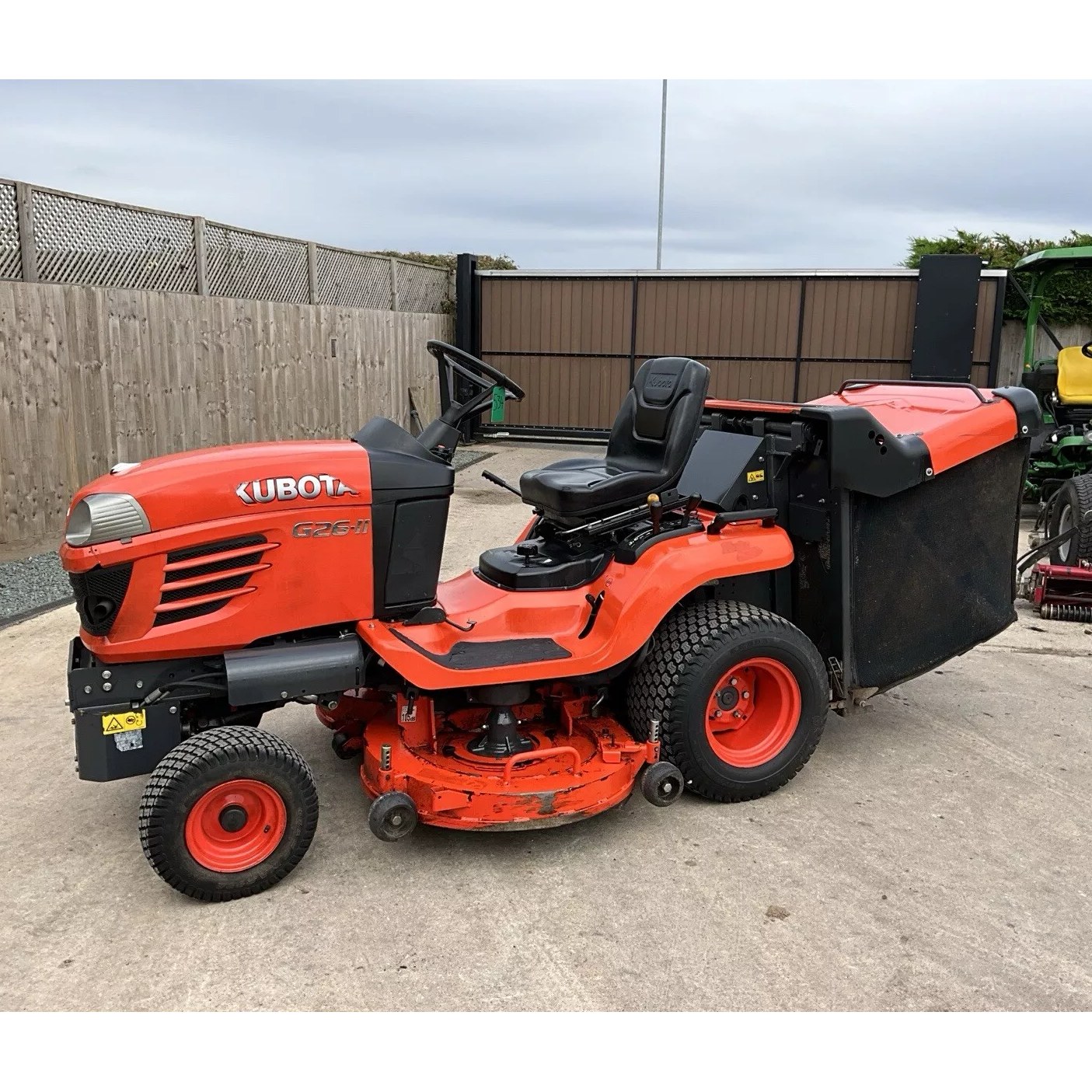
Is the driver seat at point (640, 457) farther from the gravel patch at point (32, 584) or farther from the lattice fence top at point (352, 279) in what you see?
the lattice fence top at point (352, 279)

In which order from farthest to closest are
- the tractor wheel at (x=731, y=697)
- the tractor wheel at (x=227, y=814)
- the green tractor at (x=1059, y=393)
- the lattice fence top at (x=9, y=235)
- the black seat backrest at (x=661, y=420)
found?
the green tractor at (x=1059, y=393), the lattice fence top at (x=9, y=235), the black seat backrest at (x=661, y=420), the tractor wheel at (x=731, y=697), the tractor wheel at (x=227, y=814)

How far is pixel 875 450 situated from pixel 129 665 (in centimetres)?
258

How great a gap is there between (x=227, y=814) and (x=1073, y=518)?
5.44 m

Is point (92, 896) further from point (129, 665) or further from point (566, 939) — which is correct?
point (566, 939)

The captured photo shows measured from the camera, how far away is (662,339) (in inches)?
556

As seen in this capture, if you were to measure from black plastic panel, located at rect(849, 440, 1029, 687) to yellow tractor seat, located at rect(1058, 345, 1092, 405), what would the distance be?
16.0ft

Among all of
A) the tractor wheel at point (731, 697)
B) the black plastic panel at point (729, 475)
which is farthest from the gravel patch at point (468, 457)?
the tractor wheel at point (731, 697)

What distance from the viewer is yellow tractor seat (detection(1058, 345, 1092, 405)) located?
8.20 metres

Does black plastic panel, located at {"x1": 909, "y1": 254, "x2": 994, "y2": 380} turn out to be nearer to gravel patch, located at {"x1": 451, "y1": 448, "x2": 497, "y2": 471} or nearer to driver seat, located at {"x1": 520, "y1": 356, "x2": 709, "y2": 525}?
gravel patch, located at {"x1": 451, "y1": 448, "x2": 497, "y2": 471}

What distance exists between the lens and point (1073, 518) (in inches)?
245

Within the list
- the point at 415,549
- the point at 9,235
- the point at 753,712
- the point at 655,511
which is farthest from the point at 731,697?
the point at 9,235

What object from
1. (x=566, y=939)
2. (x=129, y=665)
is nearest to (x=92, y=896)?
(x=129, y=665)

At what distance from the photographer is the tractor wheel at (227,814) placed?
9.12 ft

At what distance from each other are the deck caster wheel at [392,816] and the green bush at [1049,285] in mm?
10742
